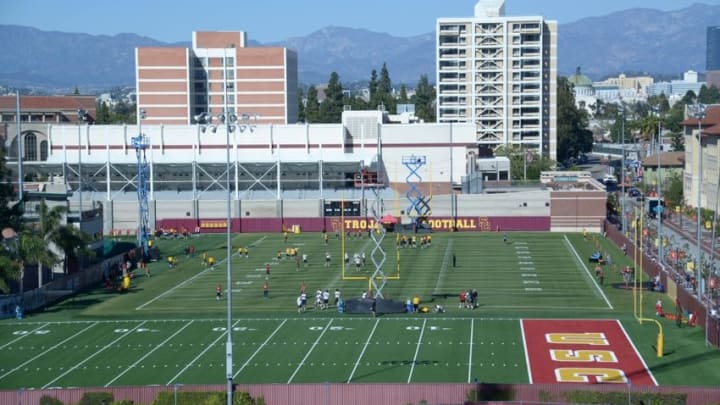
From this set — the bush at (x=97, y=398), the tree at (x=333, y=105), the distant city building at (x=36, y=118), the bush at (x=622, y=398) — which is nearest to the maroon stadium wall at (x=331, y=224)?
the distant city building at (x=36, y=118)

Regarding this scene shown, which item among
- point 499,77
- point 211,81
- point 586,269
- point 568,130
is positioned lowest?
point 586,269

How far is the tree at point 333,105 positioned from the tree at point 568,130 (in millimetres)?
30126

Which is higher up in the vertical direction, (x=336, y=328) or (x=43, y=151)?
(x=43, y=151)

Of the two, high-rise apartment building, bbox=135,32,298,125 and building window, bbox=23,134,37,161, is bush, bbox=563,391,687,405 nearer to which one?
building window, bbox=23,134,37,161

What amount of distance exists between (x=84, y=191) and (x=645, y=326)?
62569mm

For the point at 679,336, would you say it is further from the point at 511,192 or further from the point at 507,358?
the point at 511,192

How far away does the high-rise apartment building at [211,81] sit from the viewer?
130250 mm

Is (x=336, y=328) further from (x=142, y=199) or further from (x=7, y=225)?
(x=142, y=199)

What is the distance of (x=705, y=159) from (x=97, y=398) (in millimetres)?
71381

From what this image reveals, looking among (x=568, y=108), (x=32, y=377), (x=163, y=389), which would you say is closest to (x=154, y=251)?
(x=32, y=377)

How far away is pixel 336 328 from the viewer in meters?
52.2

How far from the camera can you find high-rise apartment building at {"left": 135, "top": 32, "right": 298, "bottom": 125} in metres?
130

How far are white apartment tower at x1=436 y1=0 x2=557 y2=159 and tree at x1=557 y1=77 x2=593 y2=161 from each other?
941 centimetres

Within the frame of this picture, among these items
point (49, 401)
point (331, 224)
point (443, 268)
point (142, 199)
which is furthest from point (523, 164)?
point (49, 401)
